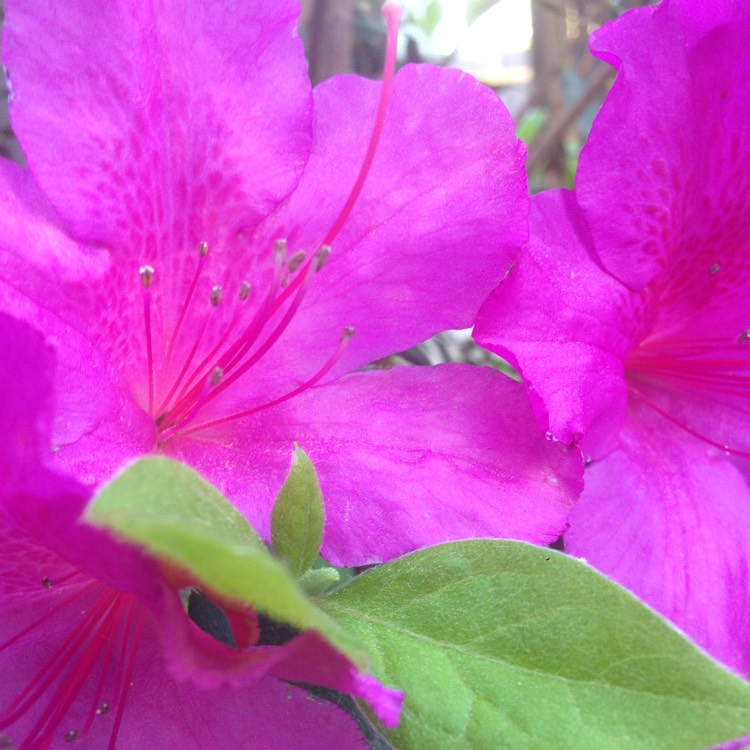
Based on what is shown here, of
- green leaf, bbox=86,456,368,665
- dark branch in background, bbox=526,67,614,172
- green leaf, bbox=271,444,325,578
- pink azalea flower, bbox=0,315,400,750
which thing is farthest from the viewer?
dark branch in background, bbox=526,67,614,172

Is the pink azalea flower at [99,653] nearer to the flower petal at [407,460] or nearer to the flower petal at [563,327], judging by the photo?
the flower petal at [407,460]

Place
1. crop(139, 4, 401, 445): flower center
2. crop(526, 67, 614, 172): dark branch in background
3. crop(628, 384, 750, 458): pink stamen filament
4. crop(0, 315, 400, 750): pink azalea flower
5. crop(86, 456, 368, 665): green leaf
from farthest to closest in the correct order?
crop(526, 67, 614, 172): dark branch in background, crop(628, 384, 750, 458): pink stamen filament, crop(139, 4, 401, 445): flower center, crop(0, 315, 400, 750): pink azalea flower, crop(86, 456, 368, 665): green leaf

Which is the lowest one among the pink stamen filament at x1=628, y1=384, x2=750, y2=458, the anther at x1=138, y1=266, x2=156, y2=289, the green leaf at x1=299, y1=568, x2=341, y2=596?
the green leaf at x1=299, y1=568, x2=341, y2=596

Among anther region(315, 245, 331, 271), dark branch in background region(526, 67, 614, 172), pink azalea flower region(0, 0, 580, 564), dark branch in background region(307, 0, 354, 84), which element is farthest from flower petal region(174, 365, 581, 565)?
dark branch in background region(526, 67, 614, 172)

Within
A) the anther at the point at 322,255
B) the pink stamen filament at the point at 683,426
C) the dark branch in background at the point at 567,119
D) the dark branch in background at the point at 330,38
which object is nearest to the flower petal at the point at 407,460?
the anther at the point at 322,255

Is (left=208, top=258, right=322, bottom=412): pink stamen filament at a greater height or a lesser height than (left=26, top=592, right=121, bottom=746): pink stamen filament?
greater

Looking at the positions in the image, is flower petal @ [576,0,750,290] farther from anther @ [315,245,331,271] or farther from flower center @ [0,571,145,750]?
flower center @ [0,571,145,750]

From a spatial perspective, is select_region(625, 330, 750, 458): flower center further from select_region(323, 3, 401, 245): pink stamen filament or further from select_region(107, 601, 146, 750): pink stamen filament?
select_region(107, 601, 146, 750): pink stamen filament

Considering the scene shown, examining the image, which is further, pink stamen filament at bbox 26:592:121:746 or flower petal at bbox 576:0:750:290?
flower petal at bbox 576:0:750:290

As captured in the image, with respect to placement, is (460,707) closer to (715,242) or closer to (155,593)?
(155,593)
